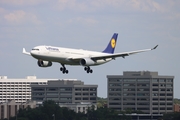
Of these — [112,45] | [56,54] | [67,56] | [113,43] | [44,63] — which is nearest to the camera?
[56,54]

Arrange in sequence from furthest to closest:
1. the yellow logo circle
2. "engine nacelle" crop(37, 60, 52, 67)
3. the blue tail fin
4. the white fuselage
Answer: the yellow logo circle
the blue tail fin
"engine nacelle" crop(37, 60, 52, 67)
the white fuselage

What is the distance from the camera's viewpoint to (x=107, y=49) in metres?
160

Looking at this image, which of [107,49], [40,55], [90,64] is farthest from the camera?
[107,49]

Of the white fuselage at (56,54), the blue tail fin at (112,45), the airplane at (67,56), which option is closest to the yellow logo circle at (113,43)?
the blue tail fin at (112,45)

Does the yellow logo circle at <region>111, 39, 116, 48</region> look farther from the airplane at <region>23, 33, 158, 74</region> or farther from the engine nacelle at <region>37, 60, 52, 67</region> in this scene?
the engine nacelle at <region>37, 60, 52, 67</region>

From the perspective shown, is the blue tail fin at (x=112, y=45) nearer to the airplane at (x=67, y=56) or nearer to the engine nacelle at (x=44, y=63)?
the airplane at (x=67, y=56)

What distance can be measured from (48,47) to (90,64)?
454 inches

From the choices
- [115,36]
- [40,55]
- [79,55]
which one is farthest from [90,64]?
[115,36]

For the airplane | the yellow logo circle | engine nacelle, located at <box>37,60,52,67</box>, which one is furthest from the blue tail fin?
engine nacelle, located at <box>37,60,52,67</box>

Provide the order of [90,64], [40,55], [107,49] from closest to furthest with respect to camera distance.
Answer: [40,55]
[90,64]
[107,49]

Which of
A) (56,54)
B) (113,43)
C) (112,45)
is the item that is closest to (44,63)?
(56,54)

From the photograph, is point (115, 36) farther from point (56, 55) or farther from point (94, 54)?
point (56, 55)

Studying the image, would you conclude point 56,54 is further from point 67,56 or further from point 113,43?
point 113,43

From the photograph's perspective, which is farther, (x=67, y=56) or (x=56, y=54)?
(x=67, y=56)
